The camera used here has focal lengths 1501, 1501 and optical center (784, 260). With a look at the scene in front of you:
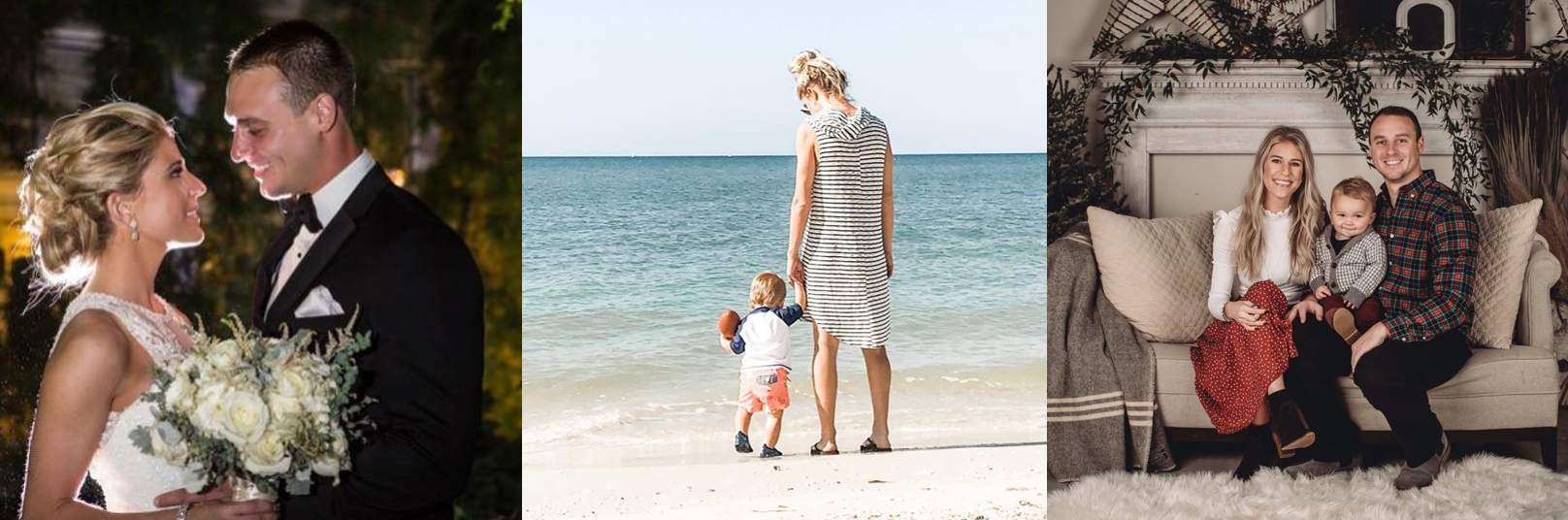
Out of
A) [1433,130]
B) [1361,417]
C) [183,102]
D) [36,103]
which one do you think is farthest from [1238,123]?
[36,103]

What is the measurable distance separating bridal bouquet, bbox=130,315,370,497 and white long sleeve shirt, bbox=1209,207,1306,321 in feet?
9.75

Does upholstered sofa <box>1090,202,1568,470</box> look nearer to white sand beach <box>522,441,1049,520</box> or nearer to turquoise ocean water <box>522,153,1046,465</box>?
white sand beach <box>522,441,1049,520</box>

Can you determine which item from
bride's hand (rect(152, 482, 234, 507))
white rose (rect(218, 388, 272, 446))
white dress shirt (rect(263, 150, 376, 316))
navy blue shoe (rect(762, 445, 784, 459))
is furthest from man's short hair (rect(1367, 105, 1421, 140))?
bride's hand (rect(152, 482, 234, 507))

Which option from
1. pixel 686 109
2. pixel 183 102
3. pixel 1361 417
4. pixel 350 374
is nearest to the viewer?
pixel 350 374

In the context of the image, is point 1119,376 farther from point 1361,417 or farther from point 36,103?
point 36,103

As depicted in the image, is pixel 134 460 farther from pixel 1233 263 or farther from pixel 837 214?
pixel 1233 263

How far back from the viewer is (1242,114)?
17.4 feet

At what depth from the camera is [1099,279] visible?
5297 millimetres

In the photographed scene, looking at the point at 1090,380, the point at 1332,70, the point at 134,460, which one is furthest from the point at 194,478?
the point at 1332,70

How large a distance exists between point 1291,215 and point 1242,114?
0.40 metres

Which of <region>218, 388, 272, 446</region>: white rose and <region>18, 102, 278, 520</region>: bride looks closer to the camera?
<region>218, 388, 272, 446</region>: white rose

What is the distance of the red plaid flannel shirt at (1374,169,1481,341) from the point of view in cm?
514

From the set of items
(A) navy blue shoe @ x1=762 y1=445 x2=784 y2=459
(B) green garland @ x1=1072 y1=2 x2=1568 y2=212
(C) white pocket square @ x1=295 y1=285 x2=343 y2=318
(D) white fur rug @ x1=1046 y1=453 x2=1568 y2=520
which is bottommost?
(D) white fur rug @ x1=1046 y1=453 x2=1568 y2=520

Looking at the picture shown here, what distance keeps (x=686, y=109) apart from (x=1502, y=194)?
4438 millimetres
